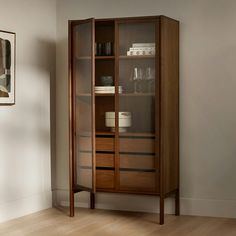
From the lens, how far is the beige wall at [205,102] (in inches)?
208

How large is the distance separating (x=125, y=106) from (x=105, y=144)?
0.43 metres

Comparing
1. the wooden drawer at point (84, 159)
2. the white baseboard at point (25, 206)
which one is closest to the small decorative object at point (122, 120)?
the wooden drawer at point (84, 159)

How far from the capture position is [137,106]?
5.20 meters

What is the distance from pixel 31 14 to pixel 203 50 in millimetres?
1785

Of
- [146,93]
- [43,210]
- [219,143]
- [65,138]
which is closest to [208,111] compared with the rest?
[219,143]

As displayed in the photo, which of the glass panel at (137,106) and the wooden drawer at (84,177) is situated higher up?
the glass panel at (137,106)

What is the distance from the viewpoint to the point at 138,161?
5215mm

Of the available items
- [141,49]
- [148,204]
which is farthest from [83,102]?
[148,204]

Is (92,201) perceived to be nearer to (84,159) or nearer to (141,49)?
(84,159)

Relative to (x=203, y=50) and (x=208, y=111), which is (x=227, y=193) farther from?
(x=203, y=50)

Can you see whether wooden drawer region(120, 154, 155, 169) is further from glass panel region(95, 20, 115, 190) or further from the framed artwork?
the framed artwork

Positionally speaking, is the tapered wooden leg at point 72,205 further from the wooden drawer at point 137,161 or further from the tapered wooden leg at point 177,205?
the tapered wooden leg at point 177,205

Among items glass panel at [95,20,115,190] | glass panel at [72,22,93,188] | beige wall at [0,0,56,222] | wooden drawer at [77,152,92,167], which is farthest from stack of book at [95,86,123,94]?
beige wall at [0,0,56,222]

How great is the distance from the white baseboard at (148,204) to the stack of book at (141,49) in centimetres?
148
